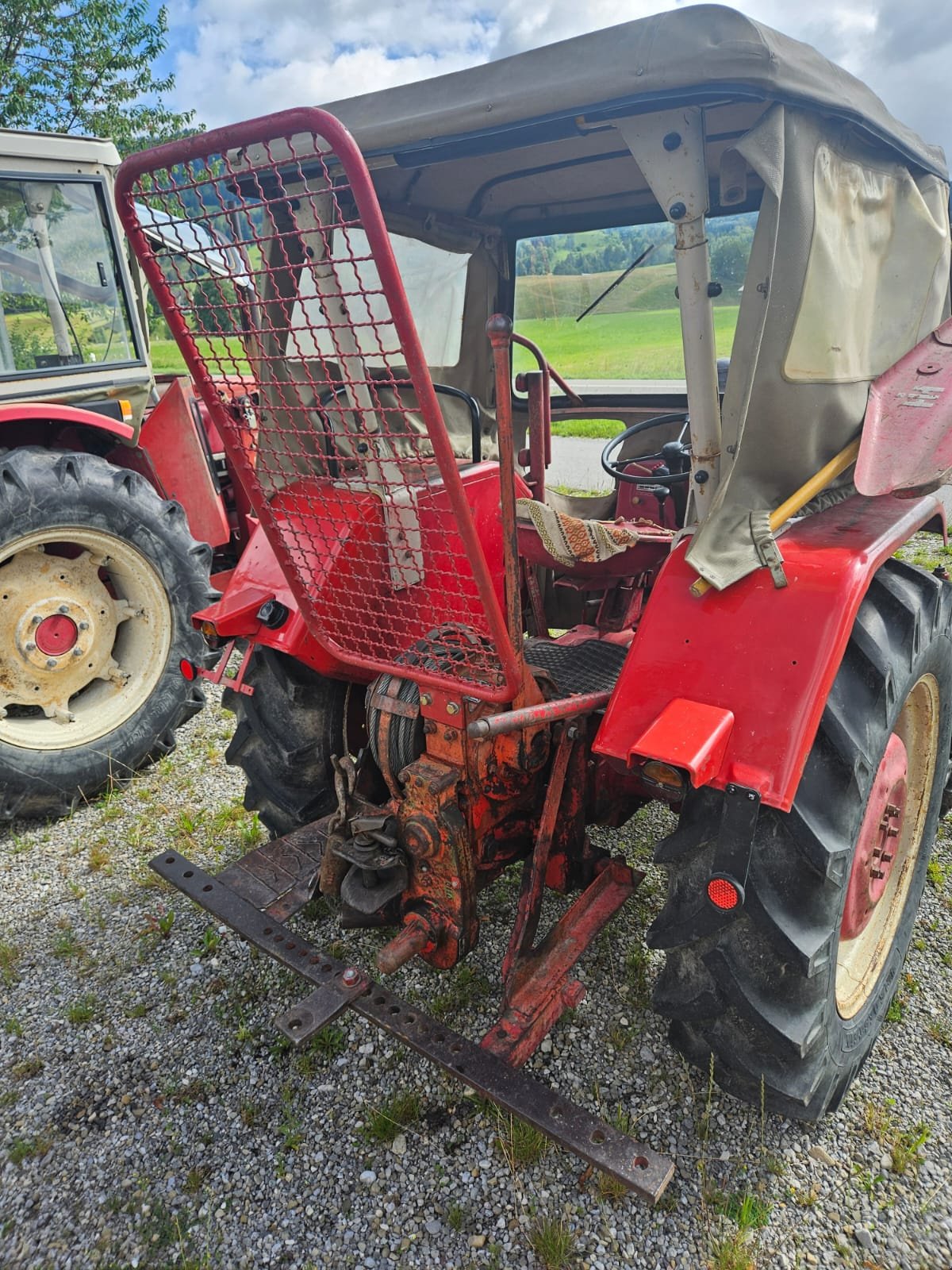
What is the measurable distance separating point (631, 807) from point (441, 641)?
0.87m

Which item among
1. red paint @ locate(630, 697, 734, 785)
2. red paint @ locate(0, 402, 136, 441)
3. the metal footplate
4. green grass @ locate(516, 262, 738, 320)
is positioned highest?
green grass @ locate(516, 262, 738, 320)

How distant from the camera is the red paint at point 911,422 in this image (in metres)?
1.81

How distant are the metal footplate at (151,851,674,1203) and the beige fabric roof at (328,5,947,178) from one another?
1.80 metres

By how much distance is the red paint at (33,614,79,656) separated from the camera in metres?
3.18

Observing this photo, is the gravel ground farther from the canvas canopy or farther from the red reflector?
the canvas canopy

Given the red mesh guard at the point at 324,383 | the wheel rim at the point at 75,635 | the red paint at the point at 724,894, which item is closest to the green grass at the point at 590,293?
the red mesh guard at the point at 324,383

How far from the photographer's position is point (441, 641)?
1.84 meters

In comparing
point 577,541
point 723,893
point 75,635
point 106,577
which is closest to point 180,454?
point 106,577

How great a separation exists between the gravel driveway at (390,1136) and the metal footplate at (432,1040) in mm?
286

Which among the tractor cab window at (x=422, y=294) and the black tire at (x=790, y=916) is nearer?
the black tire at (x=790, y=916)

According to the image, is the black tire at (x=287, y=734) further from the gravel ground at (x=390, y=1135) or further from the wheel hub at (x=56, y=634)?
the wheel hub at (x=56, y=634)

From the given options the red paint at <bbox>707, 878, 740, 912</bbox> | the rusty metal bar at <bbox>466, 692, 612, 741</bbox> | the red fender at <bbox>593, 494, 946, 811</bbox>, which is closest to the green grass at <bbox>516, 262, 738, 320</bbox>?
the red fender at <bbox>593, 494, 946, 811</bbox>

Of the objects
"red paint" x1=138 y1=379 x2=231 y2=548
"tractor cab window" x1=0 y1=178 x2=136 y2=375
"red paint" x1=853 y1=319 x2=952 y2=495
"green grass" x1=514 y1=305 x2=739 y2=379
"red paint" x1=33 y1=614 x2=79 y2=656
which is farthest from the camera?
"red paint" x1=138 y1=379 x2=231 y2=548

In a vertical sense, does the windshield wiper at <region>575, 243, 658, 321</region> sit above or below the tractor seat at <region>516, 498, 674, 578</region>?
above
